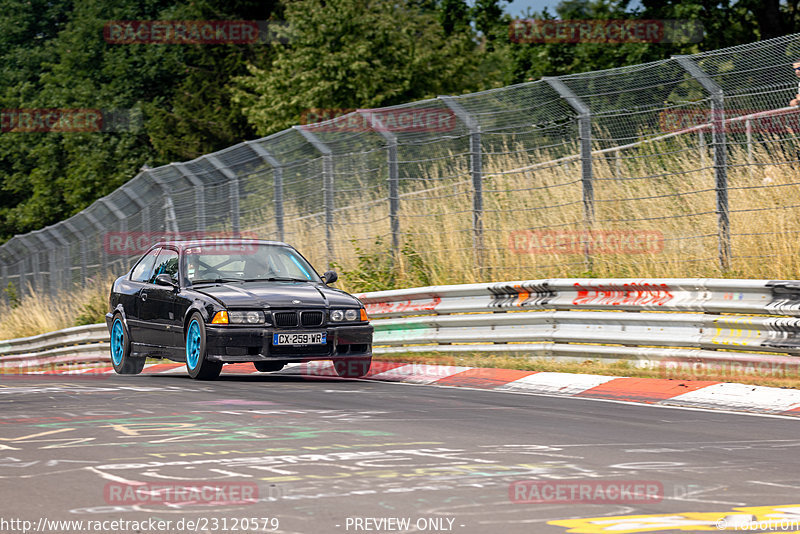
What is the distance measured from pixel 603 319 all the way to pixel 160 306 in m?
4.97

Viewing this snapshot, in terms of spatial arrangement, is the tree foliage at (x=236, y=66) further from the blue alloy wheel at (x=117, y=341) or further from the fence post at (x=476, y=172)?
the blue alloy wheel at (x=117, y=341)

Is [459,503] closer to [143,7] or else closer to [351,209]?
[351,209]

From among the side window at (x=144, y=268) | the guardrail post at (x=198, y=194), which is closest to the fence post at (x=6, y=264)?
the guardrail post at (x=198, y=194)

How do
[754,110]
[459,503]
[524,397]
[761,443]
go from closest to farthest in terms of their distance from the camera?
[459,503] → [761,443] → [524,397] → [754,110]

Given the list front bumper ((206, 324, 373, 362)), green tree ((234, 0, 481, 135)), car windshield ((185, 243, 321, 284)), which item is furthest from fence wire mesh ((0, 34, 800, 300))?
green tree ((234, 0, 481, 135))

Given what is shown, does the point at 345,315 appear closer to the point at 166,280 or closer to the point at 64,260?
the point at 166,280

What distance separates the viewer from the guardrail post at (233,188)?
20.9 metres

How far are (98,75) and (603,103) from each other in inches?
1888

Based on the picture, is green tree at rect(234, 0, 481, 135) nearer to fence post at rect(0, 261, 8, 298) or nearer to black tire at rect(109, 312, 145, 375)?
fence post at rect(0, 261, 8, 298)

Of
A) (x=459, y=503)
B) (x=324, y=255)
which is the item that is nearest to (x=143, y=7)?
(x=324, y=255)

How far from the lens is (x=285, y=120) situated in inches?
1730

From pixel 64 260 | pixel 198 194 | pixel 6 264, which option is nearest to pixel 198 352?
pixel 198 194

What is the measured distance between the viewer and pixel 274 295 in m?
12.5

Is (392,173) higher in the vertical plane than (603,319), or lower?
higher
